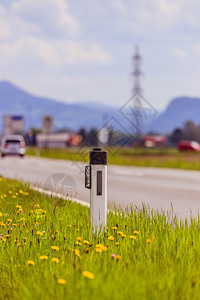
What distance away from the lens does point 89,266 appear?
4.46 m

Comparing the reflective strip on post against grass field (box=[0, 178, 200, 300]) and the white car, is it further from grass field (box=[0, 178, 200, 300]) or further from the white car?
the white car

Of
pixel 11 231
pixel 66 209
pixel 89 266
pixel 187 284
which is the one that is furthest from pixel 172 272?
pixel 66 209

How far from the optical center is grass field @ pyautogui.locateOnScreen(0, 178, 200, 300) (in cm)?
390

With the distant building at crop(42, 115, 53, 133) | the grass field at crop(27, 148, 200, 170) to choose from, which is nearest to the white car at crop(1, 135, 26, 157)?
the grass field at crop(27, 148, 200, 170)

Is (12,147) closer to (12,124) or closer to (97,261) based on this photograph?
(97,261)

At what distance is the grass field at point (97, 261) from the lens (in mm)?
3903

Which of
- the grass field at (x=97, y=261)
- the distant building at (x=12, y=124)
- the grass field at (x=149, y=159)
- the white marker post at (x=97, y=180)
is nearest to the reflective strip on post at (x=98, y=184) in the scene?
the white marker post at (x=97, y=180)

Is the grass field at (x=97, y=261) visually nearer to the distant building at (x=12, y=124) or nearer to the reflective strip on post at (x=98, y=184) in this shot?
the reflective strip on post at (x=98, y=184)

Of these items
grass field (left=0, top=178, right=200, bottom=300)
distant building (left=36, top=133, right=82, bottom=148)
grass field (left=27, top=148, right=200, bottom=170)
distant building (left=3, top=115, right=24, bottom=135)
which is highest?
distant building (left=3, top=115, right=24, bottom=135)

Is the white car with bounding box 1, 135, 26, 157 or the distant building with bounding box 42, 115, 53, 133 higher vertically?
the distant building with bounding box 42, 115, 53, 133

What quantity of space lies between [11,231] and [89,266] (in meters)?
2.10

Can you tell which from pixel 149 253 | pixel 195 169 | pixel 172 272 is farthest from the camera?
pixel 195 169

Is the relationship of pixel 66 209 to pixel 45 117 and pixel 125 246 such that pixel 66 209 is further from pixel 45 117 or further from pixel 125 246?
pixel 45 117

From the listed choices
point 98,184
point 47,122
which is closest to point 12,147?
point 47,122
